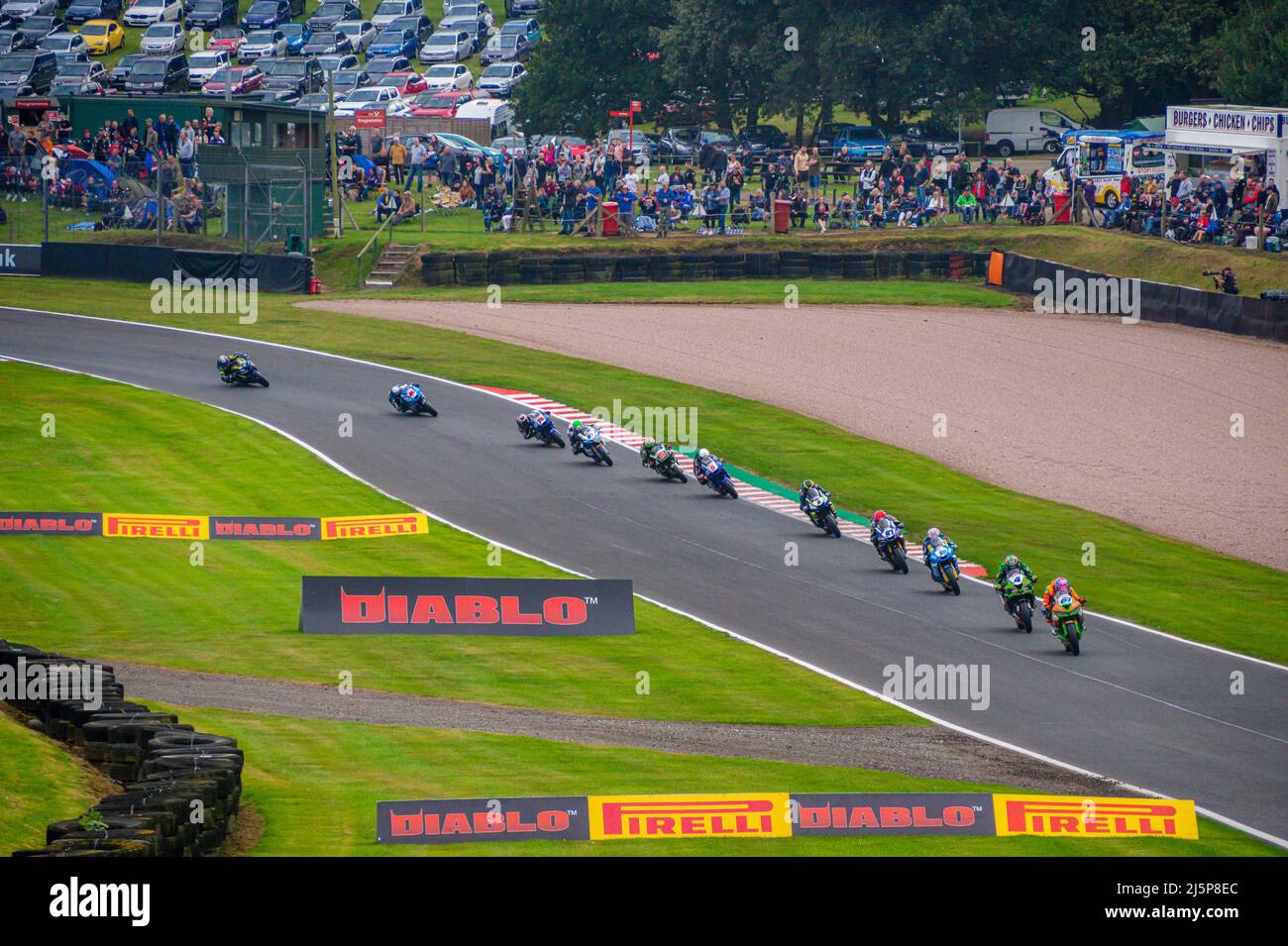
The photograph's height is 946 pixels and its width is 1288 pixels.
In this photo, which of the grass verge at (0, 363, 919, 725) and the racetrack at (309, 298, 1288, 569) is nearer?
the grass verge at (0, 363, 919, 725)

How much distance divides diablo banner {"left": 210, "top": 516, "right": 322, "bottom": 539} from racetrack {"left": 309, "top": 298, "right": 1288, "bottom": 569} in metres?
13.1

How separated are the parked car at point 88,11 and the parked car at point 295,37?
409 inches

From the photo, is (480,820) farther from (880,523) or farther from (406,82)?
(406,82)

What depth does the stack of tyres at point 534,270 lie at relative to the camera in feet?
163

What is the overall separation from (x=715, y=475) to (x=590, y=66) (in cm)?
4557

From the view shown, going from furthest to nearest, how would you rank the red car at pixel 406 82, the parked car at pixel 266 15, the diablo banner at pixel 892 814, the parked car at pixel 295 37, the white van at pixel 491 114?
the parked car at pixel 266 15 < the parked car at pixel 295 37 < the red car at pixel 406 82 < the white van at pixel 491 114 < the diablo banner at pixel 892 814

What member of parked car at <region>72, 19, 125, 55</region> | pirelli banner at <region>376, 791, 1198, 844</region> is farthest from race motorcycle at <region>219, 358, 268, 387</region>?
parked car at <region>72, 19, 125, 55</region>

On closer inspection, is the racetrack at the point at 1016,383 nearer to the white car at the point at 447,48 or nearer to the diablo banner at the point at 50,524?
the diablo banner at the point at 50,524

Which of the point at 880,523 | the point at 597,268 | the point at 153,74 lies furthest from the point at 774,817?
the point at 153,74

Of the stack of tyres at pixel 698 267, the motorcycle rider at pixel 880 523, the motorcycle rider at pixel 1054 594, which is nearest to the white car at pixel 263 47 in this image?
the stack of tyres at pixel 698 267

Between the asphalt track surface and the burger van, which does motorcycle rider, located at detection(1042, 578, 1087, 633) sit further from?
the burger van

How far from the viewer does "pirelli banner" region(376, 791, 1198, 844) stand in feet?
42.0

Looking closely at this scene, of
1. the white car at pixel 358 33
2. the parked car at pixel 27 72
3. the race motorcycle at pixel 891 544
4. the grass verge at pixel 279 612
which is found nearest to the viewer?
the grass verge at pixel 279 612

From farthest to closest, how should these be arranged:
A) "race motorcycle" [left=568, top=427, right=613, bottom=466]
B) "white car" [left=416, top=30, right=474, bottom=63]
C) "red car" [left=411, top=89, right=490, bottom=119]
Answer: "white car" [left=416, top=30, right=474, bottom=63], "red car" [left=411, top=89, right=490, bottom=119], "race motorcycle" [left=568, top=427, right=613, bottom=466]
